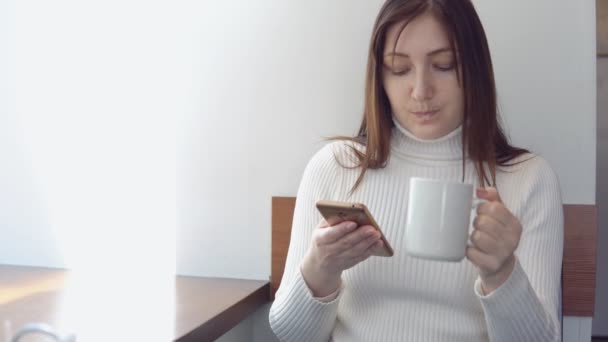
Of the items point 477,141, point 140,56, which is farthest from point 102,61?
point 477,141

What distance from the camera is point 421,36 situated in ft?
3.39

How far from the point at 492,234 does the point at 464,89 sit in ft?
1.15

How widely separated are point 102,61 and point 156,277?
536mm

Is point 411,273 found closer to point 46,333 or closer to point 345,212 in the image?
point 345,212

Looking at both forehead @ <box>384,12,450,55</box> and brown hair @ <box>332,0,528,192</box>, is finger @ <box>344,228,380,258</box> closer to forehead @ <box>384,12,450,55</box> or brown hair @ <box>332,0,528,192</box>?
brown hair @ <box>332,0,528,192</box>

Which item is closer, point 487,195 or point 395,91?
point 487,195

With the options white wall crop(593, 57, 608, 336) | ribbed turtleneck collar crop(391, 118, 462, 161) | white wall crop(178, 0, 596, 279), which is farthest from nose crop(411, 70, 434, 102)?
white wall crop(593, 57, 608, 336)

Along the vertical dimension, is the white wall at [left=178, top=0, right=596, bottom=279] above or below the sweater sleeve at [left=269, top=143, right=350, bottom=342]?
above

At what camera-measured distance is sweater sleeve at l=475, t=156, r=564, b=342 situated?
2.86 feet

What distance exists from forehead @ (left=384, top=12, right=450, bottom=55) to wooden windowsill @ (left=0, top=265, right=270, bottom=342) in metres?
0.57

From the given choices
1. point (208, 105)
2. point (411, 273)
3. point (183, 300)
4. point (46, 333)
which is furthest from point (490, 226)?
point (208, 105)

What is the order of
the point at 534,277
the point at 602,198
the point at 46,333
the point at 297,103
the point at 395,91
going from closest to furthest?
the point at 46,333, the point at 534,277, the point at 395,91, the point at 297,103, the point at 602,198

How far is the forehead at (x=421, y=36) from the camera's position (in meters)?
1.03

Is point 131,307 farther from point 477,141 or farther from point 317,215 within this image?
point 477,141
